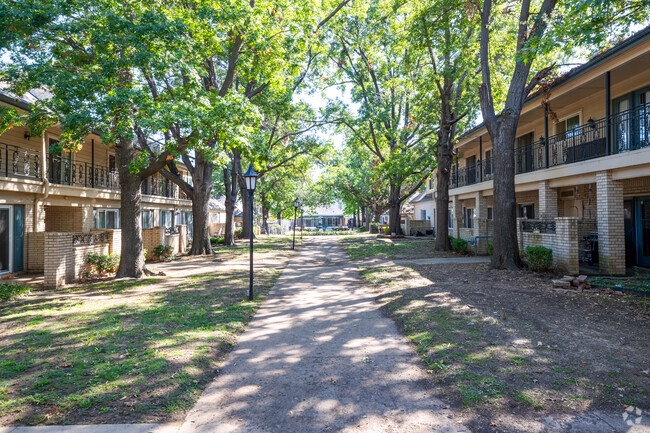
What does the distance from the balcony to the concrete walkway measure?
924 cm

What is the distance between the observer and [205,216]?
18266 mm

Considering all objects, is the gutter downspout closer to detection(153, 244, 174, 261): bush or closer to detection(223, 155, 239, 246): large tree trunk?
detection(153, 244, 174, 261): bush

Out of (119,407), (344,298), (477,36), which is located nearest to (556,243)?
(344,298)

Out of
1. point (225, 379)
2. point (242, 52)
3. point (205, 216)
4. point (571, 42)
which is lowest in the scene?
point (225, 379)

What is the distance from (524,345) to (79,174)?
18713 millimetres

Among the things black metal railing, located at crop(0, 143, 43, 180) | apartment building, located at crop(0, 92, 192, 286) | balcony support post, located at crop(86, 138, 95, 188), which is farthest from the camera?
balcony support post, located at crop(86, 138, 95, 188)

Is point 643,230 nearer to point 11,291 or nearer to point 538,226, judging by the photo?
point 538,226

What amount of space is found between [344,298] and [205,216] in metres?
11.7

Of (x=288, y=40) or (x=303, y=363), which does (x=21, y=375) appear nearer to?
(x=303, y=363)

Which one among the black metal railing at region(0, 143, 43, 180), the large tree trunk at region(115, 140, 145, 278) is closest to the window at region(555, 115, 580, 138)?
the large tree trunk at region(115, 140, 145, 278)

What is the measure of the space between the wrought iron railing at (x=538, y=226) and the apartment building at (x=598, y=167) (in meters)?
0.03

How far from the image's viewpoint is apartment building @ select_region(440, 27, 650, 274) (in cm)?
1009

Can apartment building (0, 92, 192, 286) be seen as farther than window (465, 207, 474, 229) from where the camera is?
No

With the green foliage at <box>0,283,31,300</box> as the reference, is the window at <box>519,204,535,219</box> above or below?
above
